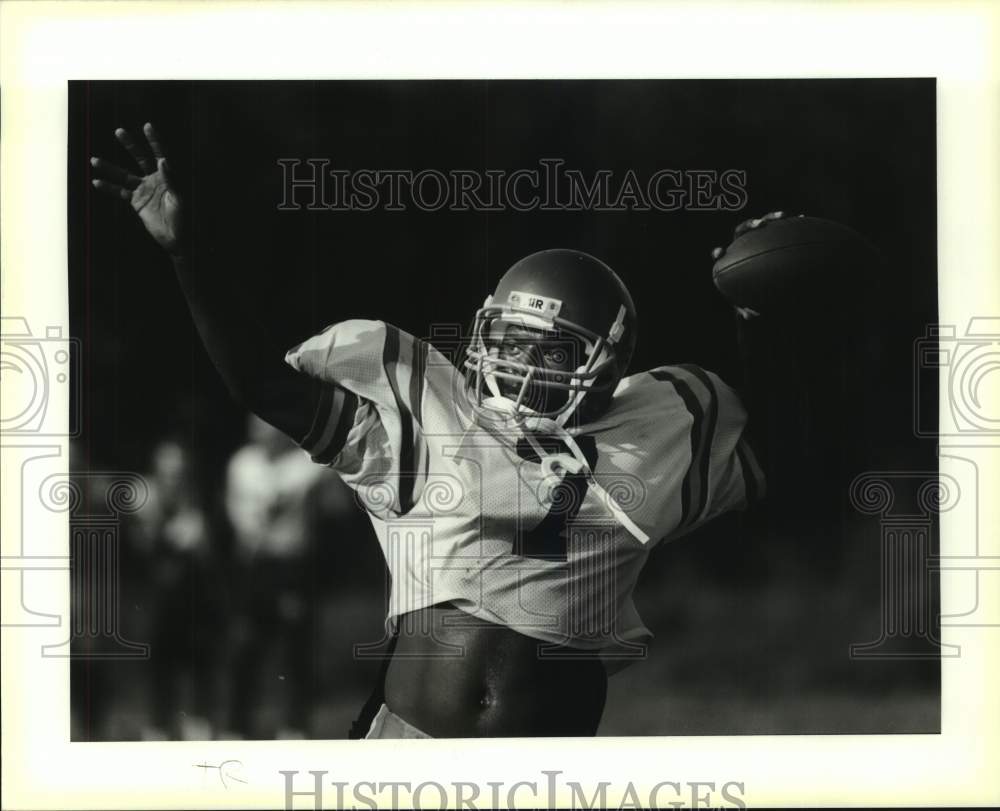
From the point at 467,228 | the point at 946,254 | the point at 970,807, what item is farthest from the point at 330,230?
the point at 970,807

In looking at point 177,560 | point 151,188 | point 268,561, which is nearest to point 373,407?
point 268,561

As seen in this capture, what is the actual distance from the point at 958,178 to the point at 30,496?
2584 millimetres

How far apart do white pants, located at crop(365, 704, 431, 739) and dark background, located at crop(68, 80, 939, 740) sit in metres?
0.07

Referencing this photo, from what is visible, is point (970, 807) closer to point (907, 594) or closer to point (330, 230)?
point (907, 594)

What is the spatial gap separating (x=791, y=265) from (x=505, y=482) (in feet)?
2.94

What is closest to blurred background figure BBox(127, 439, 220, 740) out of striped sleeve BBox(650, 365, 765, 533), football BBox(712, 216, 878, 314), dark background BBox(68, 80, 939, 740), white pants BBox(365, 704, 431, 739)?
dark background BBox(68, 80, 939, 740)

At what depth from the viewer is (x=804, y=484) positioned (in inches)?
133

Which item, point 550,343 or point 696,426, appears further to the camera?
point 696,426

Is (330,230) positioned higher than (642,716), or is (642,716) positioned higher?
(330,230)

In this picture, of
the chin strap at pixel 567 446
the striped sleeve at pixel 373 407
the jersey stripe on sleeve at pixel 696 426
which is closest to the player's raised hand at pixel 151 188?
the striped sleeve at pixel 373 407

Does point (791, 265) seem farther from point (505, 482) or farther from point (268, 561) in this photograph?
point (268, 561)

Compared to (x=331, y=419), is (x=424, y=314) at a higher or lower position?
higher

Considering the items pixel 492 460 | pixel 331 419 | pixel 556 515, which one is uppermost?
pixel 331 419

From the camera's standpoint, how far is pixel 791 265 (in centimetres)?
321
